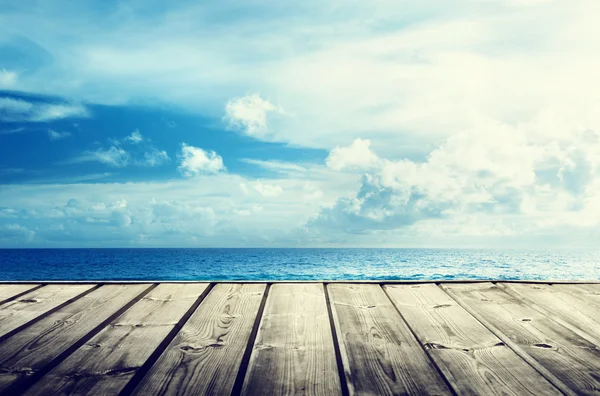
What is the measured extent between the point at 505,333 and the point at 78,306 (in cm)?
208

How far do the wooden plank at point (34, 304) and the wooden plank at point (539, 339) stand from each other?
210 centimetres

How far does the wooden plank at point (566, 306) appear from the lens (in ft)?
6.43

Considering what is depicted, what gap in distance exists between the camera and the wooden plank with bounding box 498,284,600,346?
6.43ft

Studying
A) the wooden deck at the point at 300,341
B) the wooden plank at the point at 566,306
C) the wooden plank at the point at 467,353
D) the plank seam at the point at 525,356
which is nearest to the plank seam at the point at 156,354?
the wooden deck at the point at 300,341

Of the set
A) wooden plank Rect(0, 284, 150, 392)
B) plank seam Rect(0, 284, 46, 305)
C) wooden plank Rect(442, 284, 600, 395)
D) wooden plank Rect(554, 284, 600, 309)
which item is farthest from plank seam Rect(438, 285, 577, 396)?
plank seam Rect(0, 284, 46, 305)

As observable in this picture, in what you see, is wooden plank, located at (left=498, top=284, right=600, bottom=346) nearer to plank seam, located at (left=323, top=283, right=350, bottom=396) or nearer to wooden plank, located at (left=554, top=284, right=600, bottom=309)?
wooden plank, located at (left=554, top=284, right=600, bottom=309)

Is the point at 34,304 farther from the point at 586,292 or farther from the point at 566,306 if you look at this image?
the point at 586,292

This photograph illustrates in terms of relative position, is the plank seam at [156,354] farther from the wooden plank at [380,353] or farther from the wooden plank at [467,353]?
the wooden plank at [467,353]

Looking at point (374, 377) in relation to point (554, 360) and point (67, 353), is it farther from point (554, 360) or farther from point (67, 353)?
point (67, 353)

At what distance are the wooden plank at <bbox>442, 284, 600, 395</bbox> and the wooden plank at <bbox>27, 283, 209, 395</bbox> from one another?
1363mm

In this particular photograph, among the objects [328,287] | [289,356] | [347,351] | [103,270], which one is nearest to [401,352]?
[347,351]

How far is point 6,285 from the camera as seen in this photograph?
113 inches

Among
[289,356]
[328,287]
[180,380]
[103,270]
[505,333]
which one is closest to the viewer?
[180,380]

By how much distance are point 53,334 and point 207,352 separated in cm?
73
